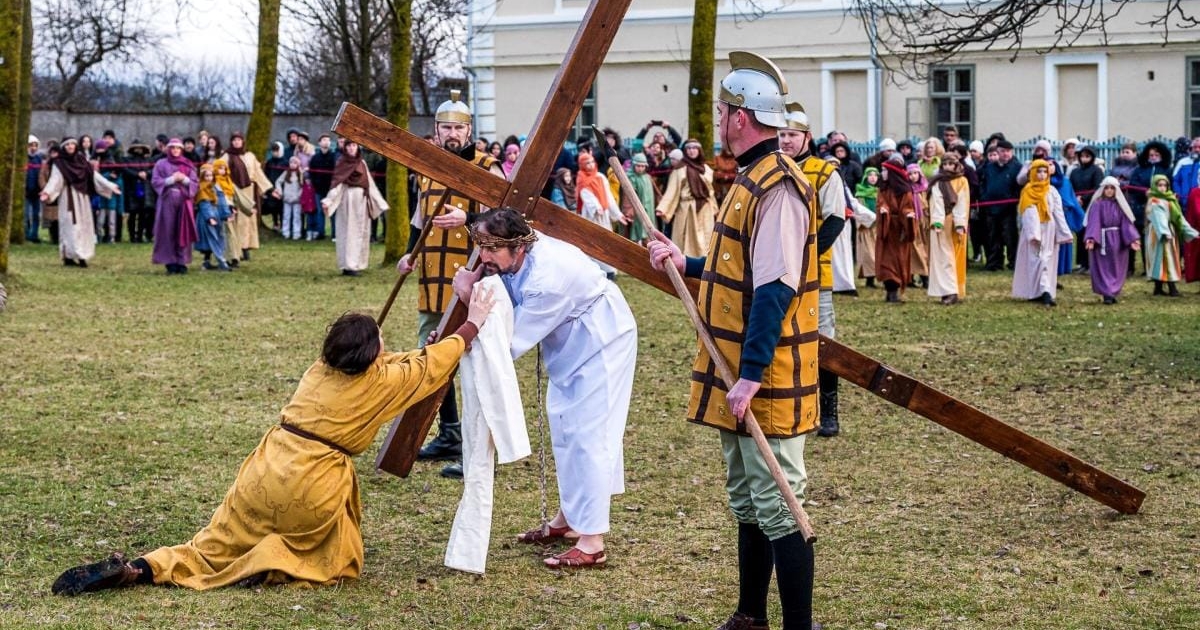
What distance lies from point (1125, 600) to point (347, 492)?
314 cm

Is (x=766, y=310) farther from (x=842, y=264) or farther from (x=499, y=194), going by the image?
(x=842, y=264)

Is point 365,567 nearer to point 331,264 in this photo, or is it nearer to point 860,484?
point 860,484

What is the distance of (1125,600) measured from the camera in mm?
5859

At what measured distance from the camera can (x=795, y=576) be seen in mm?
5090

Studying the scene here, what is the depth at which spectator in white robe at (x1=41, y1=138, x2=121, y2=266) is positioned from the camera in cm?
2023

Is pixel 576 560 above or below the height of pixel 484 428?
below

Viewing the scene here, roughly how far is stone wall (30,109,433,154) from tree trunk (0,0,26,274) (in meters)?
19.2

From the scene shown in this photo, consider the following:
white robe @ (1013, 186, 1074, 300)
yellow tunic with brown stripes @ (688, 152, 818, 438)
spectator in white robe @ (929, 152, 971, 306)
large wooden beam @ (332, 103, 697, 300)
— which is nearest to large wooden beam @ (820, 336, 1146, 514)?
large wooden beam @ (332, 103, 697, 300)

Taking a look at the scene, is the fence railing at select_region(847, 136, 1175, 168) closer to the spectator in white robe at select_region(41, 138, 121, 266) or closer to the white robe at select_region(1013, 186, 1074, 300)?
the white robe at select_region(1013, 186, 1074, 300)

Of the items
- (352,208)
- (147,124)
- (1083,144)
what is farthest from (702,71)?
(147,124)

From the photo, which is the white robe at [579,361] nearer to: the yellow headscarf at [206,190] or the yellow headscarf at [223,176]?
the yellow headscarf at [206,190]

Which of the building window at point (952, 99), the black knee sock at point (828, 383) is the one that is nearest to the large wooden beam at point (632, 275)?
the black knee sock at point (828, 383)

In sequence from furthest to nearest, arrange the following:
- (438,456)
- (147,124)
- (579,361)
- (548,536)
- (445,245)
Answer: (147,124)
(438,456)
(445,245)
(548,536)
(579,361)

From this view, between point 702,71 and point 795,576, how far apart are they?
59.3ft
